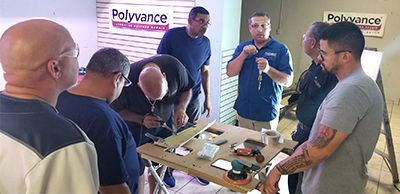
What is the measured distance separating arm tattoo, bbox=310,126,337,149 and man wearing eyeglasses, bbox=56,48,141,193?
992mm

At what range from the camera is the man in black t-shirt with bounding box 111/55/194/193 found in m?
2.16

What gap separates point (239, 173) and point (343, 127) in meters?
0.61

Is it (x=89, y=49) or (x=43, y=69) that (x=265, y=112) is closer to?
(x=43, y=69)

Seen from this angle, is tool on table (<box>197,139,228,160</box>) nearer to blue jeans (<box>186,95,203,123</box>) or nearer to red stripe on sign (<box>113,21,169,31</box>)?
blue jeans (<box>186,95,203,123</box>)

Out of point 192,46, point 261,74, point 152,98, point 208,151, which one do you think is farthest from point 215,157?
point 192,46

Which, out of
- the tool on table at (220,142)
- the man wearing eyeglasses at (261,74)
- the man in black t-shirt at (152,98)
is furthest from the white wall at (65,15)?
the tool on table at (220,142)

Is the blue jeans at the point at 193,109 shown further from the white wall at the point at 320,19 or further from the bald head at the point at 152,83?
the white wall at the point at 320,19

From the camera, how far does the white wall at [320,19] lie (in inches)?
235

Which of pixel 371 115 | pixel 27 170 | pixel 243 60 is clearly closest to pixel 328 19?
pixel 243 60

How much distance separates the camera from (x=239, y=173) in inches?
65.2

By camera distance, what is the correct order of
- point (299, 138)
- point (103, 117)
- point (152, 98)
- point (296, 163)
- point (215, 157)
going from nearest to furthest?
point (103, 117)
point (296, 163)
point (215, 157)
point (152, 98)
point (299, 138)

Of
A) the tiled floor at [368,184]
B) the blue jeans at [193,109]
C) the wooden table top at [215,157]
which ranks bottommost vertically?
the tiled floor at [368,184]

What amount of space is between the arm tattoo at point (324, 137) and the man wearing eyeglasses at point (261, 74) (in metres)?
1.18

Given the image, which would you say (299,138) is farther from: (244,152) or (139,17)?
(139,17)
